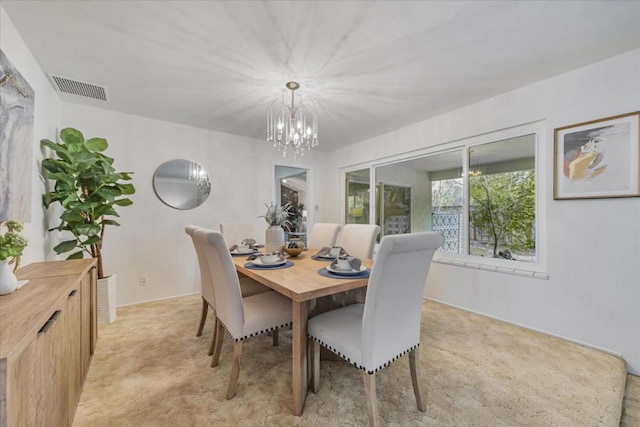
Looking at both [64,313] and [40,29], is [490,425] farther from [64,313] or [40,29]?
[40,29]

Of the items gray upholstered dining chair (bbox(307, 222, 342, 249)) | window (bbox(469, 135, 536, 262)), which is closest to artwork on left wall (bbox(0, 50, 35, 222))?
gray upholstered dining chair (bbox(307, 222, 342, 249))

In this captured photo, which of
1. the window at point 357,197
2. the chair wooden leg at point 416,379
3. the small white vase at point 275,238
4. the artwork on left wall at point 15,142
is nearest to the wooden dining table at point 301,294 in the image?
the chair wooden leg at point 416,379

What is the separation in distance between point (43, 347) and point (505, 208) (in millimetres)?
3498

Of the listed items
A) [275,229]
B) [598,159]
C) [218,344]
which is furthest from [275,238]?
[598,159]

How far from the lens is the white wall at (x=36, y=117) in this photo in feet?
5.32

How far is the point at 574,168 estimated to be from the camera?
2166mm

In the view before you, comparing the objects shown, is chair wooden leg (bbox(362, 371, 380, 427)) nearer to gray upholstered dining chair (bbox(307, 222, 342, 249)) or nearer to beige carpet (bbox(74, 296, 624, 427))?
beige carpet (bbox(74, 296, 624, 427))

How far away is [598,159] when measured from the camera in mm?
2051

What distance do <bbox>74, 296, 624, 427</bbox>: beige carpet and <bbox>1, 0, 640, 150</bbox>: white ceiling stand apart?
2.33 meters

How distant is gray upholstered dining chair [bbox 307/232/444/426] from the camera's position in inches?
45.1

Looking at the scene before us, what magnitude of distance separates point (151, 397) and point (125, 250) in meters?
2.13

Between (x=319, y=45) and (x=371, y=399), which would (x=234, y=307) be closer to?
(x=371, y=399)

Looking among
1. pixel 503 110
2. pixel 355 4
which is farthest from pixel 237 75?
pixel 503 110

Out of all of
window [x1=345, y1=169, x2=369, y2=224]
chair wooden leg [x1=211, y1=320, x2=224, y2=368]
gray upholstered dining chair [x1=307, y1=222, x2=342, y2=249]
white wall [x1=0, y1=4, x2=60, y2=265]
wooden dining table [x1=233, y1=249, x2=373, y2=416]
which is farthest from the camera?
window [x1=345, y1=169, x2=369, y2=224]
